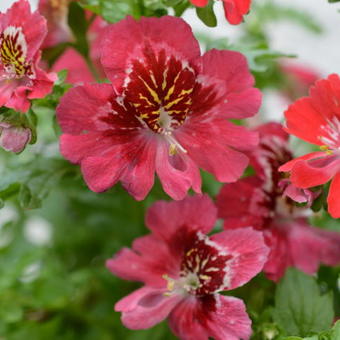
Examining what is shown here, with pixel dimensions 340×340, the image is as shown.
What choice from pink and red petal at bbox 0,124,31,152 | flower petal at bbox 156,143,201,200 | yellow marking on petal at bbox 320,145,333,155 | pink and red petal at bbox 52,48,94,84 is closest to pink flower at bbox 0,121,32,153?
pink and red petal at bbox 0,124,31,152

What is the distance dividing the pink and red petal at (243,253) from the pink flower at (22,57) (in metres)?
0.19

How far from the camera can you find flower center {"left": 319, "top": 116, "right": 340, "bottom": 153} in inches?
20.9

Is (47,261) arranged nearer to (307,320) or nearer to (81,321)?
(81,321)

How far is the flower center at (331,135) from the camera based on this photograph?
531mm

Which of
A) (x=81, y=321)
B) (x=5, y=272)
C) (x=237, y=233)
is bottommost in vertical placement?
(x=81, y=321)

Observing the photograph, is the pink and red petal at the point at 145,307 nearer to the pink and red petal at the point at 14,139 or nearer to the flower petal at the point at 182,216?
the flower petal at the point at 182,216

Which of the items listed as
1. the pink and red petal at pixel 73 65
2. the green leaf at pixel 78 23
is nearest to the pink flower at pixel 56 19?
the green leaf at pixel 78 23

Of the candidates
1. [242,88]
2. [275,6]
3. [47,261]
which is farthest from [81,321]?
[275,6]

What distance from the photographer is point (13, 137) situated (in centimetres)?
52

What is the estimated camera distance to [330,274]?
0.73 meters

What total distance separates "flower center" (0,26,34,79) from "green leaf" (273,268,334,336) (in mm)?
279

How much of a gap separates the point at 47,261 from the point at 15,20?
40 cm

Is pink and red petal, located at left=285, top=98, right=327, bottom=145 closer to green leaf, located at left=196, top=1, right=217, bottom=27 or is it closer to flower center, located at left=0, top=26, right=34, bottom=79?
green leaf, located at left=196, top=1, right=217, bottom=27

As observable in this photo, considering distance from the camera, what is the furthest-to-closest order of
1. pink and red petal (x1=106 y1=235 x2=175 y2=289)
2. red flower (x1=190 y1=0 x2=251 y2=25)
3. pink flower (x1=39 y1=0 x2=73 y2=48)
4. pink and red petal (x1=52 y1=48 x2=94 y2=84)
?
pink and red petal (x1=52 y1=48 x2=94 y2=84), pink flower (x1=39 y1=0 x2=73 y2=48), pink and red petal (x1=106 y1=235 x2=175 y2=289), red flower (x1=190 y1=0 x2=251 y2=25)
